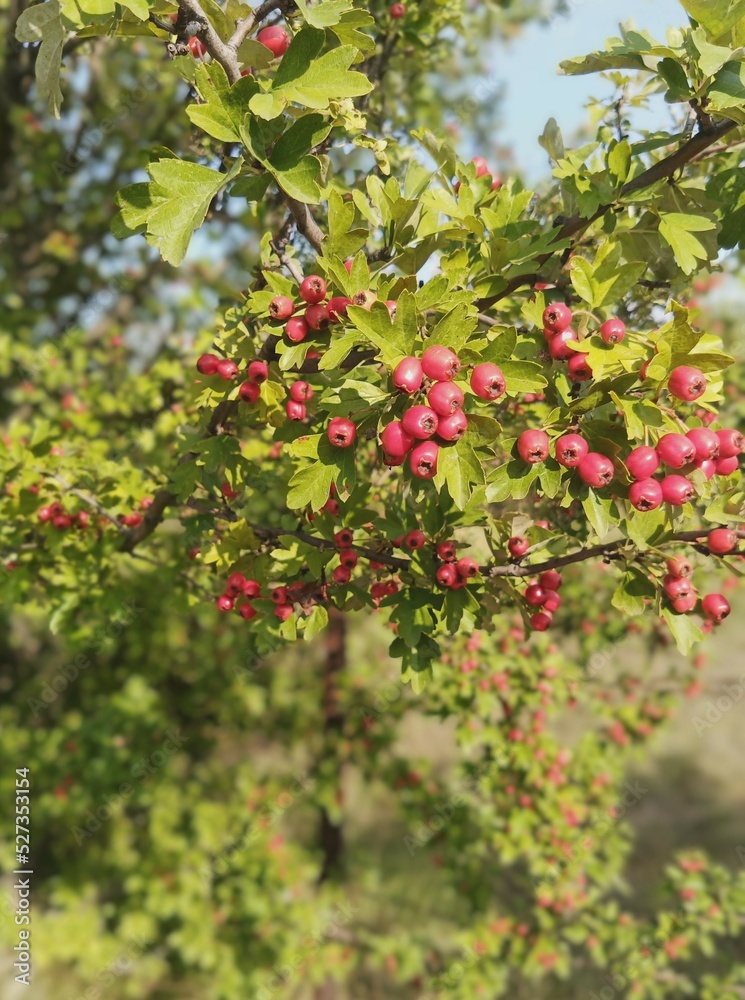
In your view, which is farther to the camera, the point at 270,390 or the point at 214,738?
the point at 214,738

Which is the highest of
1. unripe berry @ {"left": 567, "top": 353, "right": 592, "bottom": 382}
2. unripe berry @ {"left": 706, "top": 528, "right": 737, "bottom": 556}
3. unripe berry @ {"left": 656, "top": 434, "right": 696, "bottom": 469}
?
unripe berry @ {"left": 567, "top": 353, "right": 592, "bottom": 382}

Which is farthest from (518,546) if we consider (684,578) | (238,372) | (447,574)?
(238,372)

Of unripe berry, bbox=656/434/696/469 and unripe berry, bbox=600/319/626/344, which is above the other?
unripe berry, bbox=600/319/626/344

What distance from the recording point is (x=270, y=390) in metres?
1.83

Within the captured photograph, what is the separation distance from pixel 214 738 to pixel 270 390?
5.69 metres

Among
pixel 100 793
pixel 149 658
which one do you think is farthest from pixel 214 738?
pixel 100 793

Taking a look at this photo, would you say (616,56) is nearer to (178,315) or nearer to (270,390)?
(270,390)

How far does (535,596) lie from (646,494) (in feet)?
1.72

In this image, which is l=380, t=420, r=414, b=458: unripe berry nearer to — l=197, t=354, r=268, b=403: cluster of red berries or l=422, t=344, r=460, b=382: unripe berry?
l=422, t=344, r=460, b=382: unripe berry

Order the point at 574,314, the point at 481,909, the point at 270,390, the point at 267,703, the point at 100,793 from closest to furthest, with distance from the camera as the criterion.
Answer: the point at 574,314
the point at 270,390
the point at 481,909
the point at 100,793
the point at 267,703

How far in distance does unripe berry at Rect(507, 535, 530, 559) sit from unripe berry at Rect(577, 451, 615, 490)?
0.41m

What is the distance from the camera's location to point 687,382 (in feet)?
4.80

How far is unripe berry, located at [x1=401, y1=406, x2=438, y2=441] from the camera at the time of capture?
1358 millimetres

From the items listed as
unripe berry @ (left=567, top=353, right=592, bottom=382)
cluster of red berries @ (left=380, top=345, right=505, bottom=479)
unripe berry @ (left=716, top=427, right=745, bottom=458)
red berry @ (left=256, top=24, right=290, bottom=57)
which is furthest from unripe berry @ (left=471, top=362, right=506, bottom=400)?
red berry @ (left=256, top=24, right=290, bottom=57)
